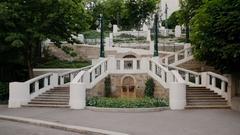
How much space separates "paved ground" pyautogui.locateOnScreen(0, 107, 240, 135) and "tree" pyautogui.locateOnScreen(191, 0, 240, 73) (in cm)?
241

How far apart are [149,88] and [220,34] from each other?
27.1 ft

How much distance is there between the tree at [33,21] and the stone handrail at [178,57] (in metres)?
9.75

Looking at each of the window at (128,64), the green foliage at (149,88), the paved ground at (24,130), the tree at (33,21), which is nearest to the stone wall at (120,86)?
the green foliage at (149,88)

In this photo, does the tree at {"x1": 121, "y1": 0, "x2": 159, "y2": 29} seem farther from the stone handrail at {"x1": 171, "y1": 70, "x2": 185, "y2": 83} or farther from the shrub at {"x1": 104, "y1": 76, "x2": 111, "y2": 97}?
the stone handrail at {"x1": 171, "y1": 70, "x2": 185, "y2": 83}

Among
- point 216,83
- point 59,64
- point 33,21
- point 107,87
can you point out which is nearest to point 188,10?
point 216,83

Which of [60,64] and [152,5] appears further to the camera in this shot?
[152,5]

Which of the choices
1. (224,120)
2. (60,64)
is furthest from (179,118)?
(60,64)

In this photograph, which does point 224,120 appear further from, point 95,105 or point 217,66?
point 95,105

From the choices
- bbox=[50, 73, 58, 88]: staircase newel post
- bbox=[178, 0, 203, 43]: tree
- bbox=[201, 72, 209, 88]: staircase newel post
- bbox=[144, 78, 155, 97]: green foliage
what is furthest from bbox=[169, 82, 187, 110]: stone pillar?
bbox=[178, 0, 203, 43]: tree

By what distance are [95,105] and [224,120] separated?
23.2ft

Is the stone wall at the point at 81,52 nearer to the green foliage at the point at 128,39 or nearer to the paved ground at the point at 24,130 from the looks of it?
the green foliage at the point at 128,39

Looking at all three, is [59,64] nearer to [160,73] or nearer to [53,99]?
[160,73]

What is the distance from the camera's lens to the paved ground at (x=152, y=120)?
51.6ft

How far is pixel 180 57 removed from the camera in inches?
1441
